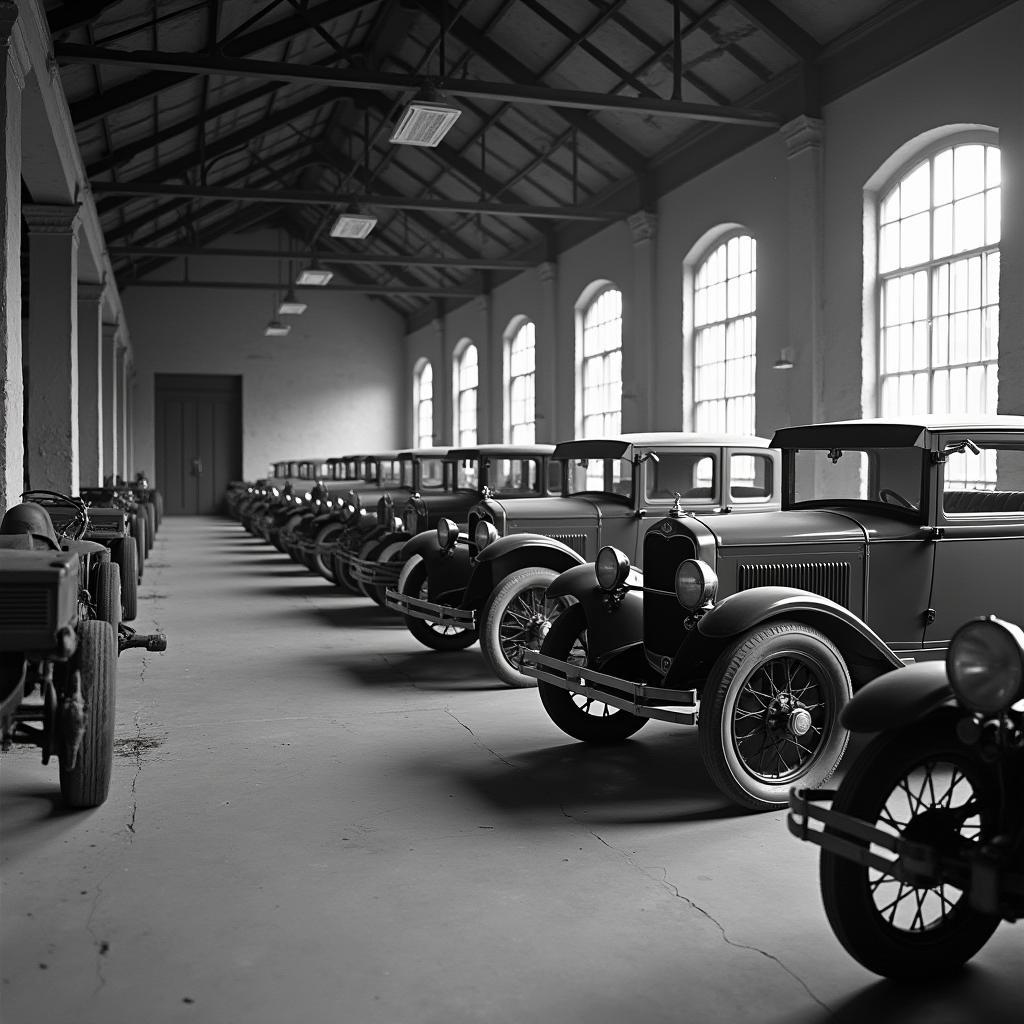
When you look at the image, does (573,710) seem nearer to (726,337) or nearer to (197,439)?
(726,337)

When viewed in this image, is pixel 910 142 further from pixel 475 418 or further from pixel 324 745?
pixel 475 418

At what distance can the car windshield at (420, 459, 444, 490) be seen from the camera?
38.5 feet

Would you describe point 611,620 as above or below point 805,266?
below

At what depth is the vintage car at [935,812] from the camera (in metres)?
2.42

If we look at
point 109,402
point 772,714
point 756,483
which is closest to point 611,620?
point 772,714

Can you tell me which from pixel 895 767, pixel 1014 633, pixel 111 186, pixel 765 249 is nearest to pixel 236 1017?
pixel 895 767

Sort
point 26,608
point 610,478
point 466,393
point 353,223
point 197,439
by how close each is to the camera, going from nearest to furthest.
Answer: point 26,608, point 610,478, point 353,223, point 466,393, point 197,439

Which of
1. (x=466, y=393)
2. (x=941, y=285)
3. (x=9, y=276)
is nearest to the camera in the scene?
(x=9, y=276)

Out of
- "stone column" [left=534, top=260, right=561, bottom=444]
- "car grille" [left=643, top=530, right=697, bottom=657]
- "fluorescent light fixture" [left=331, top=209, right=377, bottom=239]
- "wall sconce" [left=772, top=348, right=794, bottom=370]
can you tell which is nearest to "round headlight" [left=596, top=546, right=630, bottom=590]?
"car grille" [left=643, top=530, right=697, bottom=657]

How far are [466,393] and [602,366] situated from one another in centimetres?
822

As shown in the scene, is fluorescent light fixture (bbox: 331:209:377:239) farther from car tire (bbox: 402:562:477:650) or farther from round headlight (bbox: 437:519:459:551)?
round headlight (bbox: 437:519:459:551)

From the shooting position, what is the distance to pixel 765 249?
12.5 metres

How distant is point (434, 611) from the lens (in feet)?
22.5

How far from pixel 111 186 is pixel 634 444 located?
376 inches
